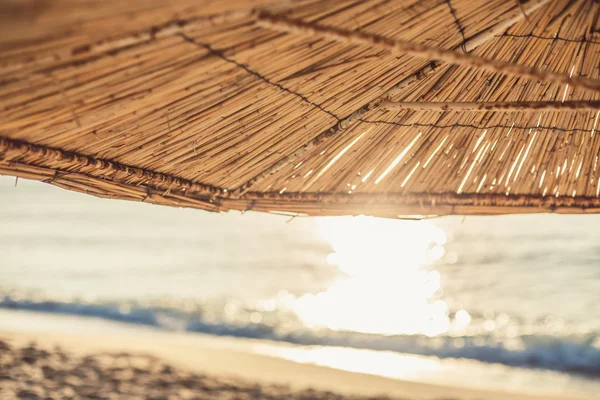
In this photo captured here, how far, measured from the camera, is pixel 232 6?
0.84 meters

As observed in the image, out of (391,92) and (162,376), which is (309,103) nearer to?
(391,92)

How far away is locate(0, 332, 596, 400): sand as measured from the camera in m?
4.12

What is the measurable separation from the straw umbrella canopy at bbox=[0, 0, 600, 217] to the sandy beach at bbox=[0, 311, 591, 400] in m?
3.04

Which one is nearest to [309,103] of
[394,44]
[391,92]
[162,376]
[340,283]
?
[391,92]

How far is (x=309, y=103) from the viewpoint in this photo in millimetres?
1390

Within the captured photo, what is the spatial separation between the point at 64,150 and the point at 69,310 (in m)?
6.69

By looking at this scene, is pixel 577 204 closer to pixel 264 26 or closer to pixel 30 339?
pixel 264 26

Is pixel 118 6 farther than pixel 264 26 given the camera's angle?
No

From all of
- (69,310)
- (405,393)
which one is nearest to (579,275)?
(405,393)

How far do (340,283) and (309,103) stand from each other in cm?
705

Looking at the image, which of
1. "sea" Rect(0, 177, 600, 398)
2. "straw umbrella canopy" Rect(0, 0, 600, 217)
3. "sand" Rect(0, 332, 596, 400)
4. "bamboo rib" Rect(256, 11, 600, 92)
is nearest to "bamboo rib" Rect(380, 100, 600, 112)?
"straw umbrella canopy" Rect(0, 0, 600, 217)

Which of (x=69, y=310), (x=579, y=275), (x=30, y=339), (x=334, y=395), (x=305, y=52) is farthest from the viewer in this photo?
(x=579, y=275)

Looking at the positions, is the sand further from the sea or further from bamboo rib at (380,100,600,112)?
bamboo rib at (380,100,600,112)

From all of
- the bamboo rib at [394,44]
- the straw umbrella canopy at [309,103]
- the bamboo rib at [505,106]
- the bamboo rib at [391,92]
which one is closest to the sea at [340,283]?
the straw umbrella canopy at [309,103]
